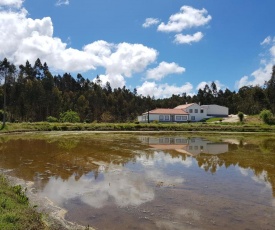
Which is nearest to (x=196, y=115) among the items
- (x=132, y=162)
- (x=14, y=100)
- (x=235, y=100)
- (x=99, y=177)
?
(x=235, y=100)

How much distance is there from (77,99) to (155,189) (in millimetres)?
83666

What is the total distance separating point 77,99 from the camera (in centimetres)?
9369

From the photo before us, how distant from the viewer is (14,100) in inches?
3150

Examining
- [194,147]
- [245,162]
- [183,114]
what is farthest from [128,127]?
[245,162]

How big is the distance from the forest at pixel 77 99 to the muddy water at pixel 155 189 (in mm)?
42709

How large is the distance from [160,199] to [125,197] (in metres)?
1.32

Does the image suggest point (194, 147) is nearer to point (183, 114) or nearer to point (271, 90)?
point (183, 114)

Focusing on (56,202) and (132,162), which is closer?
(56,202)

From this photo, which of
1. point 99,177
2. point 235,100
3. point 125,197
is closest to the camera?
Answer: point 125,197

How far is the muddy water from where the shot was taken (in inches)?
359

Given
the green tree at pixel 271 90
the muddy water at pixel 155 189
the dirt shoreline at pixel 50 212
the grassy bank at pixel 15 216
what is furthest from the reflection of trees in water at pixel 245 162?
the green tree at pixel 271 90

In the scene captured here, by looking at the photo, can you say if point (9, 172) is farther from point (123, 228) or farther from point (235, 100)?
point (235, 100)

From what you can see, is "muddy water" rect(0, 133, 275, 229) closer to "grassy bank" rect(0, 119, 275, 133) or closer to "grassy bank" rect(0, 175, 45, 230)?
"grassy bank" rect(0, 175, 45, 230)

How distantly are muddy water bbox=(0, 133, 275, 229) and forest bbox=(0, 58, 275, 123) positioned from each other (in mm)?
42709
